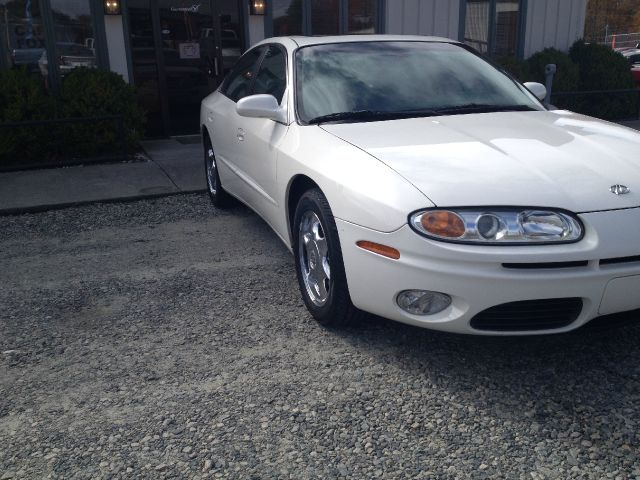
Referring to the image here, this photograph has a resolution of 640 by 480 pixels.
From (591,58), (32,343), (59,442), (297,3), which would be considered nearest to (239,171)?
(32,343)

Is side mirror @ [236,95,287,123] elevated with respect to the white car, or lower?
elevated

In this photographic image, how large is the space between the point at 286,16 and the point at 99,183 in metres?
4.55

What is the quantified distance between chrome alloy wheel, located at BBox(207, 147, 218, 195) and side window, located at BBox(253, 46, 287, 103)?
118cm

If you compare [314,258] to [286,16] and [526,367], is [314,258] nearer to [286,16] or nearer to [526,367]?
[526,367]

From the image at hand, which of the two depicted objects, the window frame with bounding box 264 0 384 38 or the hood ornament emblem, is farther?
→ the window frame with bounding box 264 0 384 38

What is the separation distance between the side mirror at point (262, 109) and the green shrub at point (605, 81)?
29.3ft

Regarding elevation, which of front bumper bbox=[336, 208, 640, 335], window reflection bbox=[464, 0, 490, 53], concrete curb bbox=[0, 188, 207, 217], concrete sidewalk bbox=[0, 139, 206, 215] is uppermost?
window reflection bbox=[464, 0, 490, 53]

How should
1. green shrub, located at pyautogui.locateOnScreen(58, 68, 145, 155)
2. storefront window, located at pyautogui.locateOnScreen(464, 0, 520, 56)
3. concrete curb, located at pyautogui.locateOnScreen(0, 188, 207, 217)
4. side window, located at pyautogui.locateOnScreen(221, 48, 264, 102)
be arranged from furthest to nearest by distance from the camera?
storefront window, located at pyautogui.locateOnScreen(464, 0, 520, 56) → green shrub, located at pyautogui.locateOnScreen(58, 68, 145, 155) → concrete curb, located at pyautogui.locateOnScreen(0, 188, 207, 217) → side window, located at pyautogui.locateOnScreen(221, 48, 264, 102)

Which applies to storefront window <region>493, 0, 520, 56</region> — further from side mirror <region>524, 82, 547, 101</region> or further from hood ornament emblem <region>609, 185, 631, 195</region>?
hood ornament emblem <region>609, 185, 631, 195</region>

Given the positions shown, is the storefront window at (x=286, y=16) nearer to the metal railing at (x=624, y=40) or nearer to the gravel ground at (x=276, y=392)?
the gravel ground at (x=276, y=392)

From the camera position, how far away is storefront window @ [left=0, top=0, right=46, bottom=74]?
344 inches

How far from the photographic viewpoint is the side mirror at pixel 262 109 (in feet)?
13.2

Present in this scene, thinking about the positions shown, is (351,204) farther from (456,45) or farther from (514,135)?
(456,45)

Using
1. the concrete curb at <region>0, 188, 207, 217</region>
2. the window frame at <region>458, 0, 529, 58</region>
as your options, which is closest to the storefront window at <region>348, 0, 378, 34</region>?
the window frame at <region>458, 0, 529, 58</region>
